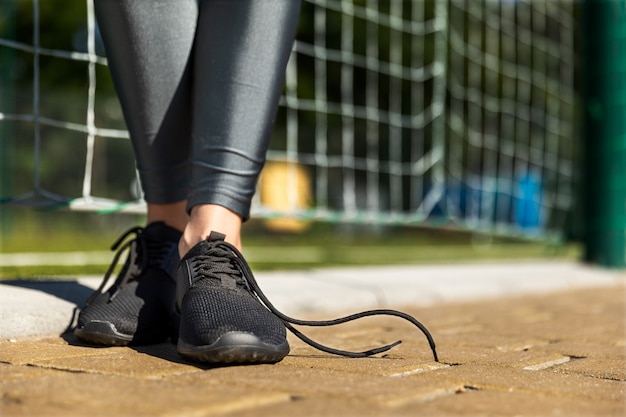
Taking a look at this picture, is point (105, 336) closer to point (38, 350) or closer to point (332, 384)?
point (38, 350)

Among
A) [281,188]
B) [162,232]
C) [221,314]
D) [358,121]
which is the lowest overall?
[221,314]

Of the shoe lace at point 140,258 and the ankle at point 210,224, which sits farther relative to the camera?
the shoe lace at point 140,258

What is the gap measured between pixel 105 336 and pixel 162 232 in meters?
0.32

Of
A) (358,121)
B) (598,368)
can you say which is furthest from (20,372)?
(358,121)

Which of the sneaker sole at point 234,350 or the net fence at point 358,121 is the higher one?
the net fence at point 358,121

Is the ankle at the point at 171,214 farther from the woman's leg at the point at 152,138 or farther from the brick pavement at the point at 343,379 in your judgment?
the brick pavement at the point at 343,379

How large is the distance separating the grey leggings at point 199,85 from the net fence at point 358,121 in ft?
2.01

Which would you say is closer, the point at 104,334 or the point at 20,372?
the point at 20,372

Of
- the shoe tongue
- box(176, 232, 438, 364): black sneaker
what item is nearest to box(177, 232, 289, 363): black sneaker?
box(176, 232, 438, 364): black sneaker

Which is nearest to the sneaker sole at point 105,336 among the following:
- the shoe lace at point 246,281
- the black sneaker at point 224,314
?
the black sneaker at point 224,314

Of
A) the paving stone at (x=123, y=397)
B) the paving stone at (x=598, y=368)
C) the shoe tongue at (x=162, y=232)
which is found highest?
the shoe tongue at (x=162, y=232)

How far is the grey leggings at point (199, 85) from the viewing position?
1.79m

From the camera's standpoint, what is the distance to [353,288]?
3.08 meters

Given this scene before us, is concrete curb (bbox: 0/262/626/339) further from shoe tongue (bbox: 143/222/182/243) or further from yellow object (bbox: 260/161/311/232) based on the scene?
yellow object (bbox: 260/161/311/232)
